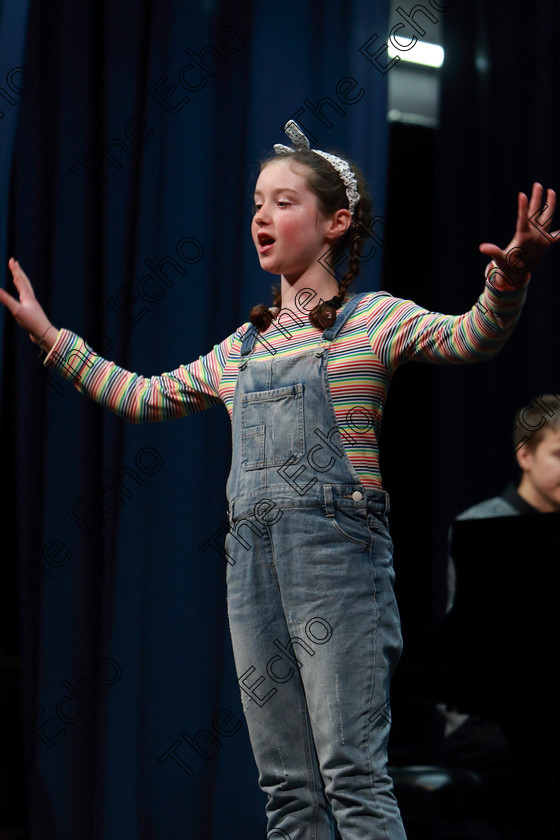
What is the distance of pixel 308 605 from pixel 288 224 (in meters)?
0.55

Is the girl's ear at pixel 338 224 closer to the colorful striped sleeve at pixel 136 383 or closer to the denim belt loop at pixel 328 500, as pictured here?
the colorful striped sleeve at pixel 136 383

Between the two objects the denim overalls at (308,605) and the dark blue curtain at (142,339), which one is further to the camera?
the dark blue curtain at (142,339)

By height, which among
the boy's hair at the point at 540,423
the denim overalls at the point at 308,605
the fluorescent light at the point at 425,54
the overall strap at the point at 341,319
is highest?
the fluorescent light at the point at 425,54

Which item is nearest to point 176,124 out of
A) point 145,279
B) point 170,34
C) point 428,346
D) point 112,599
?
point 170,34

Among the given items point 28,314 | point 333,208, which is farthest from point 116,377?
point 333,208

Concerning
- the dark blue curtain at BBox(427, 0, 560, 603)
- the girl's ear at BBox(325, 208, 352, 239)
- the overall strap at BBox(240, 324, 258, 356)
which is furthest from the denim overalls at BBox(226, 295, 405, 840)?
the dark blue curtain at BBox(427, 0, 560, 603)

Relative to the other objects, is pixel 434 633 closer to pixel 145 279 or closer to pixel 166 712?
pixel 166 712

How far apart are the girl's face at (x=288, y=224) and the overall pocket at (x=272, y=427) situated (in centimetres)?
21

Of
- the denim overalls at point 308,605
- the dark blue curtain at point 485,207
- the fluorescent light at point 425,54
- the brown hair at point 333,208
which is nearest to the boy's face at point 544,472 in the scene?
the dark blue curtain at point 485,207

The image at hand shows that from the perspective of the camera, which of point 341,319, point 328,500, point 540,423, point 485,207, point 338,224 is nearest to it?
point 328,500

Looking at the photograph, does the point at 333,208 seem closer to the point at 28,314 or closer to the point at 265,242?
the point at 265,242

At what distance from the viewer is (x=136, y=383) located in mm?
1527

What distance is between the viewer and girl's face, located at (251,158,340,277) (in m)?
1.42

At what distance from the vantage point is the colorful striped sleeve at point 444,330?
1.21 m
